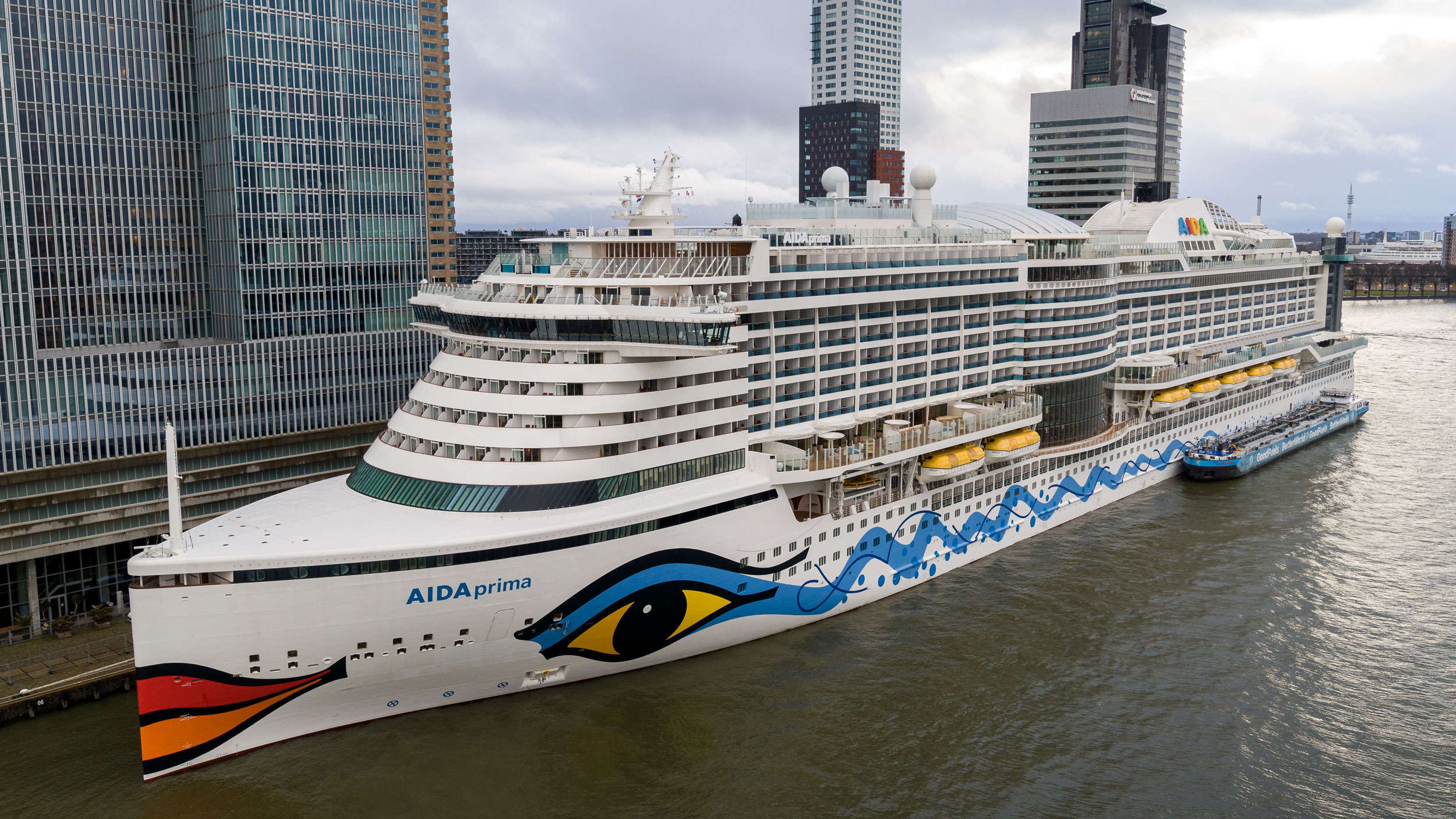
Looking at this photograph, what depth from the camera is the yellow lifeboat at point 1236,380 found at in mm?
53619

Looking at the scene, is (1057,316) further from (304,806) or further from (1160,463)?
(304,806)

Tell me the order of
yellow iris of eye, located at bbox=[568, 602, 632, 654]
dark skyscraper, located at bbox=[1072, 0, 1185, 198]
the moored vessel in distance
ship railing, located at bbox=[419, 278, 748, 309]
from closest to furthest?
yellow iris of eye, located at bbox=[568, 602, 632, 654] < ship railing, located at bbox=[419, 278, 748, 309] < the moored vessel in distance < dark skyscraper, located at bbox=[1072, 0, 1185, 198]

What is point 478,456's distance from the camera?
2631cm

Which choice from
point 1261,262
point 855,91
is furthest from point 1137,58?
point 1261,262

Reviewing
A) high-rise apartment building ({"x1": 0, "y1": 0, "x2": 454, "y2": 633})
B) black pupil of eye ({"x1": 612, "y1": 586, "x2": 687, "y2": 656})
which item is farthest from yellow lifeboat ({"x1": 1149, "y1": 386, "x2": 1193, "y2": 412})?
high-rise apartment building ({"x1": 0, "y1": 0, "x2": 454, "y2": 633})

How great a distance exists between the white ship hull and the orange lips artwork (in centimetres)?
3

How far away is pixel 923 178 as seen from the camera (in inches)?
1608

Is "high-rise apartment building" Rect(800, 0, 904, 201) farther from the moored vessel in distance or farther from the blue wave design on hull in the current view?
the blue wave design on hull

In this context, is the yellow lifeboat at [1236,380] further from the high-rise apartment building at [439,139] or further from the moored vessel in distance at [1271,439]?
the high-rise apartment building at [439,139]

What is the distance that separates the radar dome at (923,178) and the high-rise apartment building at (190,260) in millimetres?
20747

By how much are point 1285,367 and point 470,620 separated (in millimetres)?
52853

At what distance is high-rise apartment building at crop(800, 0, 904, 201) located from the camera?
161 metres

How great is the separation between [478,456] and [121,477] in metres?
15.3

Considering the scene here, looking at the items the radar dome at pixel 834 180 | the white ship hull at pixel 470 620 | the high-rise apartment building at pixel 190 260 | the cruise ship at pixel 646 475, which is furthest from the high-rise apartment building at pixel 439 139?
the white ship hull at pixel 470 620
